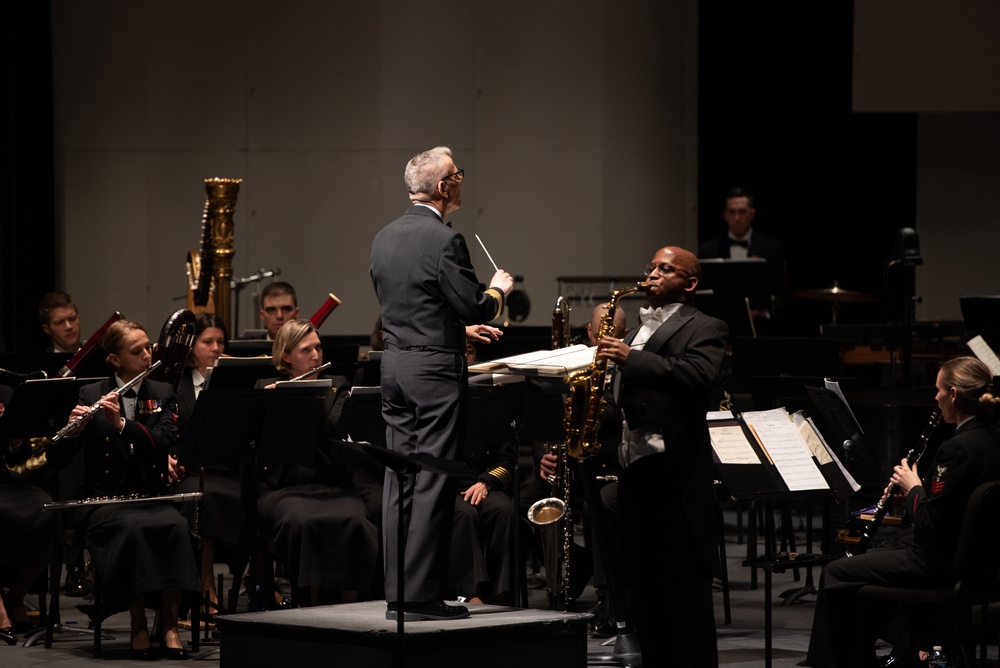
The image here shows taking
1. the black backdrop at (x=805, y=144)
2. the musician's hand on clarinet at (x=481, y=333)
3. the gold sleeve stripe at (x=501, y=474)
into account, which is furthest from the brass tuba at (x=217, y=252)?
the black backdrop at (x=805, y=144)

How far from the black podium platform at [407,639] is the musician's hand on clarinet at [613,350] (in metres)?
0.84

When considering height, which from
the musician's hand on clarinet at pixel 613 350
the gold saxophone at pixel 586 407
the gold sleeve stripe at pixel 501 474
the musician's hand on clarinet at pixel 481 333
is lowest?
the gold sleeve stripe at pixel 501 474

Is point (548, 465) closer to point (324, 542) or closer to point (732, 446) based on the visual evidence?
point (324, 542)

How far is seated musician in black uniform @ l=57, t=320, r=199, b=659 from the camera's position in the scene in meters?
5.66

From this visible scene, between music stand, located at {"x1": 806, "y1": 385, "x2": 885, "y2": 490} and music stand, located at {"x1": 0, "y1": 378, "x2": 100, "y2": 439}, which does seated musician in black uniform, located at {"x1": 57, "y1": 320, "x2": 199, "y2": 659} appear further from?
music stand, located at {"x1": 806, "y1": 385, "x2": 885, "y2": 490}

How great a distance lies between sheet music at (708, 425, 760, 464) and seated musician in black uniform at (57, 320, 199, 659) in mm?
2118

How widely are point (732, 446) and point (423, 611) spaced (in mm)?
1380

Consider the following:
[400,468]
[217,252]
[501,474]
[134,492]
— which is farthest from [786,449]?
[217,252]

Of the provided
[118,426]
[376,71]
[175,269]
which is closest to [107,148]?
[175,269]

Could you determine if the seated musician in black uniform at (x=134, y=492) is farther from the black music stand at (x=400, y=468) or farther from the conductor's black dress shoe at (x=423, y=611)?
the black music stand at (x=400, y=468)

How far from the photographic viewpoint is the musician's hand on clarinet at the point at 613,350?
4.46 m

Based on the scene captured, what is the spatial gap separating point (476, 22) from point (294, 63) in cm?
142

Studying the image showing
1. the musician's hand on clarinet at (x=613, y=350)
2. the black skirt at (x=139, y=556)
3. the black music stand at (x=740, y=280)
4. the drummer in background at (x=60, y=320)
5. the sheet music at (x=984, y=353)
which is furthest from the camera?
the black music stand at (x=740, y=280)

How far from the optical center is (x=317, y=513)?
5918 mm
